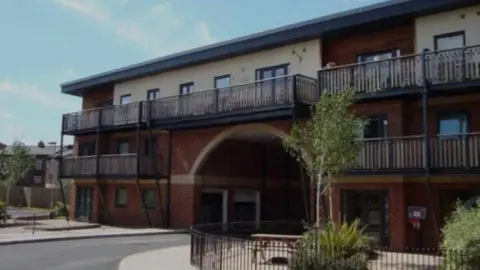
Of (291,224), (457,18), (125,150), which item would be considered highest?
(457,18)

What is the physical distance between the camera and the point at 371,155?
18641mm

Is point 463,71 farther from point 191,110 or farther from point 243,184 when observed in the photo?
point 243,184

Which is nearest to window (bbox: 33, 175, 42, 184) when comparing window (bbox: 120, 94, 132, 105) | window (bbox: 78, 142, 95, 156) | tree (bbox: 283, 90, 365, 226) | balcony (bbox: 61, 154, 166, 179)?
window (bbox: 78, 142, 95, 156)

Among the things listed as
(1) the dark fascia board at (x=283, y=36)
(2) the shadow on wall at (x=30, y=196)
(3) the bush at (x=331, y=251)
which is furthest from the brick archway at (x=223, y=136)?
(2) the shadow on wall at (x=30, y=196)

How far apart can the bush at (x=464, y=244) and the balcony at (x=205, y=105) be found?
997 cm

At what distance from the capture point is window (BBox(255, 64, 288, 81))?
77.7ft

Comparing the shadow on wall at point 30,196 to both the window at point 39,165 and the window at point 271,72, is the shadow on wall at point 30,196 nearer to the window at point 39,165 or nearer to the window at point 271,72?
the window at point 39,165

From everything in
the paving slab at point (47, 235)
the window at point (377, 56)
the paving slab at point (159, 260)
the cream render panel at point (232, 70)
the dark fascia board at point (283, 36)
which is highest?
the dark fascia board at point (283, 36)

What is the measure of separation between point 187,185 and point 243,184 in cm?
344

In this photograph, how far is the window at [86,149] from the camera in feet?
111

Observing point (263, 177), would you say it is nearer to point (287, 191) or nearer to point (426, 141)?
point (287, 191)

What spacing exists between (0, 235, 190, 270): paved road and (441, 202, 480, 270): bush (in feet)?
28.4

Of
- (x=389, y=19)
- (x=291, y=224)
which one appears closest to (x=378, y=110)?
(x=389, y=19)

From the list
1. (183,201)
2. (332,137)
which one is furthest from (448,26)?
(183,201)
